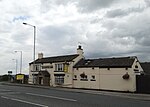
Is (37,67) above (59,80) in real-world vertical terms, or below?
above

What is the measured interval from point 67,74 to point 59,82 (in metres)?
2.75

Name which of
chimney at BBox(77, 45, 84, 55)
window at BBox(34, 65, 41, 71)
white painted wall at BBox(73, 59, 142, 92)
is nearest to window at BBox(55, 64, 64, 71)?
chimney at BBox(77, 45, 84, 55)

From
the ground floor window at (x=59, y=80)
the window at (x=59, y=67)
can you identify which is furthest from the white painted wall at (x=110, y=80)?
the window at (x=59, y=67)

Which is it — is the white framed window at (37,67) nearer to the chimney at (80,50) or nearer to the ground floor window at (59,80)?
the ground floor window at (59,80)

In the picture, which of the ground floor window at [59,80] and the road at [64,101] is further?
the ground floor window at [59,80]

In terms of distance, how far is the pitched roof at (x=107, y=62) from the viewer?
40.6m

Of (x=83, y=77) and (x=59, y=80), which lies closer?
(x=83, y=77)

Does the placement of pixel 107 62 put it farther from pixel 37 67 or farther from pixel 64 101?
pixel 64 101

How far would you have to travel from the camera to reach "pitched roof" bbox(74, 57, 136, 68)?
4056cm

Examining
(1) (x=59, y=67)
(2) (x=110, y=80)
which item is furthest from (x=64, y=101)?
(1) (x=59, y=67)

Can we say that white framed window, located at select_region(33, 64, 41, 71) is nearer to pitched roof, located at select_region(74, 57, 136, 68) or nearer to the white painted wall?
pitched roof, located at select_region(74, 57, 136, 68)

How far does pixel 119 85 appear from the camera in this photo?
1586 inches

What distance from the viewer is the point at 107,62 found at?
145 ft

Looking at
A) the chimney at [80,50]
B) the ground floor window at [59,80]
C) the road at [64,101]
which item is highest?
the chimney at [80,50]
